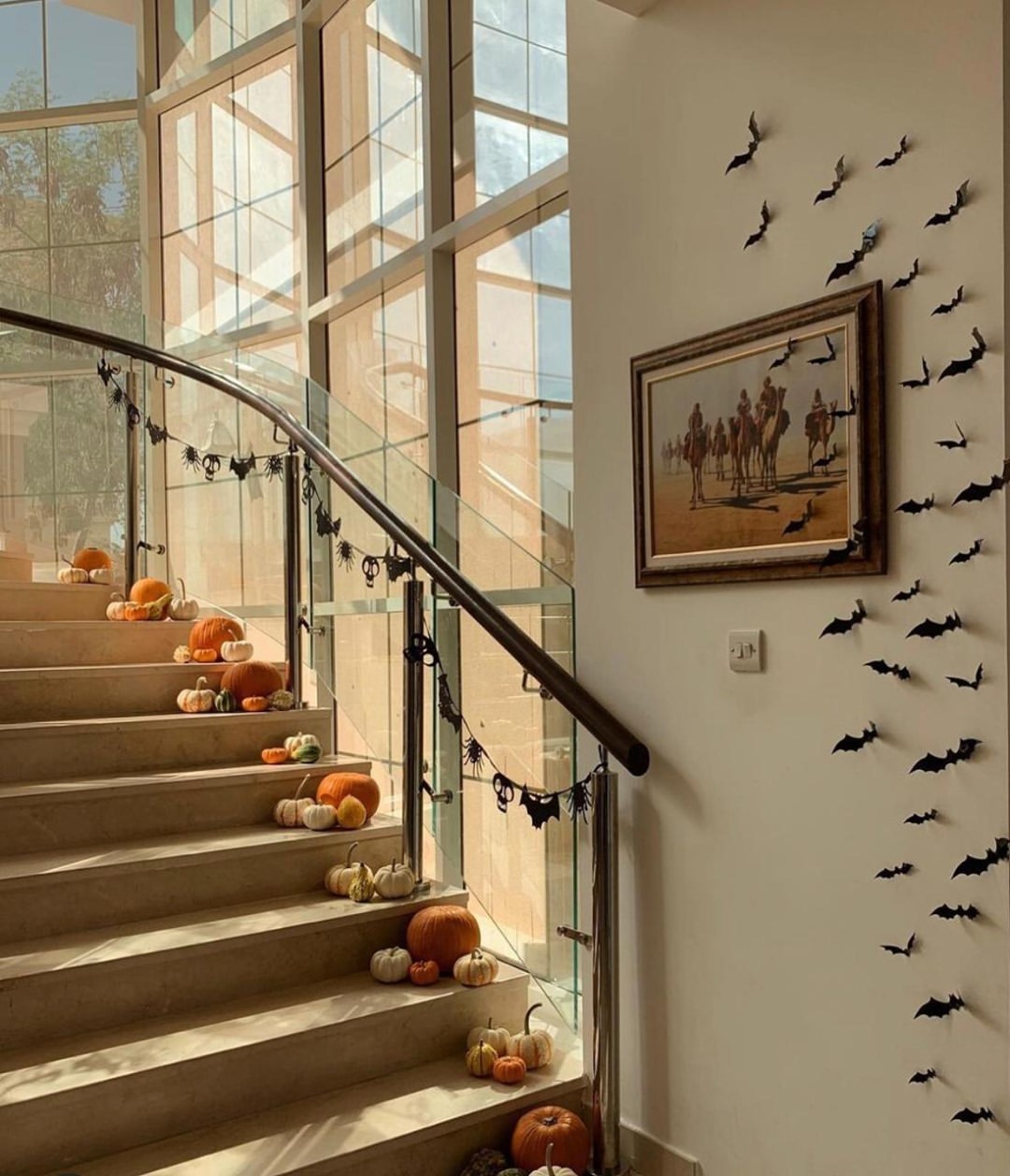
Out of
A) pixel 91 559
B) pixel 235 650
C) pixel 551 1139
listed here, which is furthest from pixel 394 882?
pixel 91 559

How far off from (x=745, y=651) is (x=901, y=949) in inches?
25.3

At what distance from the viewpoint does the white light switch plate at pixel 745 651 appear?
230 cm

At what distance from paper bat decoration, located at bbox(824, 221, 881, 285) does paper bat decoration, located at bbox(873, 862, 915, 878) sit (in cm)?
111

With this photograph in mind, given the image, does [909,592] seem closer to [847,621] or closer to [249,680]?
[847,621]

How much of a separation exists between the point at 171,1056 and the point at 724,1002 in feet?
3.85

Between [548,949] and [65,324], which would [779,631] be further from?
[65,324]

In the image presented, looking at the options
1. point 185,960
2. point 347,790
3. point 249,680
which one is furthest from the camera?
point 249,680

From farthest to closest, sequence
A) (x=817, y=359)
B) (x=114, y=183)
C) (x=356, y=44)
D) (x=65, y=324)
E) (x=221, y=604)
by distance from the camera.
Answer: (x=114, y=183) < (x=356, y=44) < (x=221, y=604) < (x=65, y=324) < (x=817, y=359)

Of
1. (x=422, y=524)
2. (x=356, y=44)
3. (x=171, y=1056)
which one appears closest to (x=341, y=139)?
(x=356, y=44)

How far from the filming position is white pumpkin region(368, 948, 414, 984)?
2.76 m

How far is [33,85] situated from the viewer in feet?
25.5

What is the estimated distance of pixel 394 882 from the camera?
9.66 feet

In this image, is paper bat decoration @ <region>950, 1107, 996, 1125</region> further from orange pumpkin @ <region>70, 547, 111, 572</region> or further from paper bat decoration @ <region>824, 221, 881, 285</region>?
orange pumpkin @ <region>70, 547, 111, 572</region>

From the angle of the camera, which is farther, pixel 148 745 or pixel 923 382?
pixel 148 745
